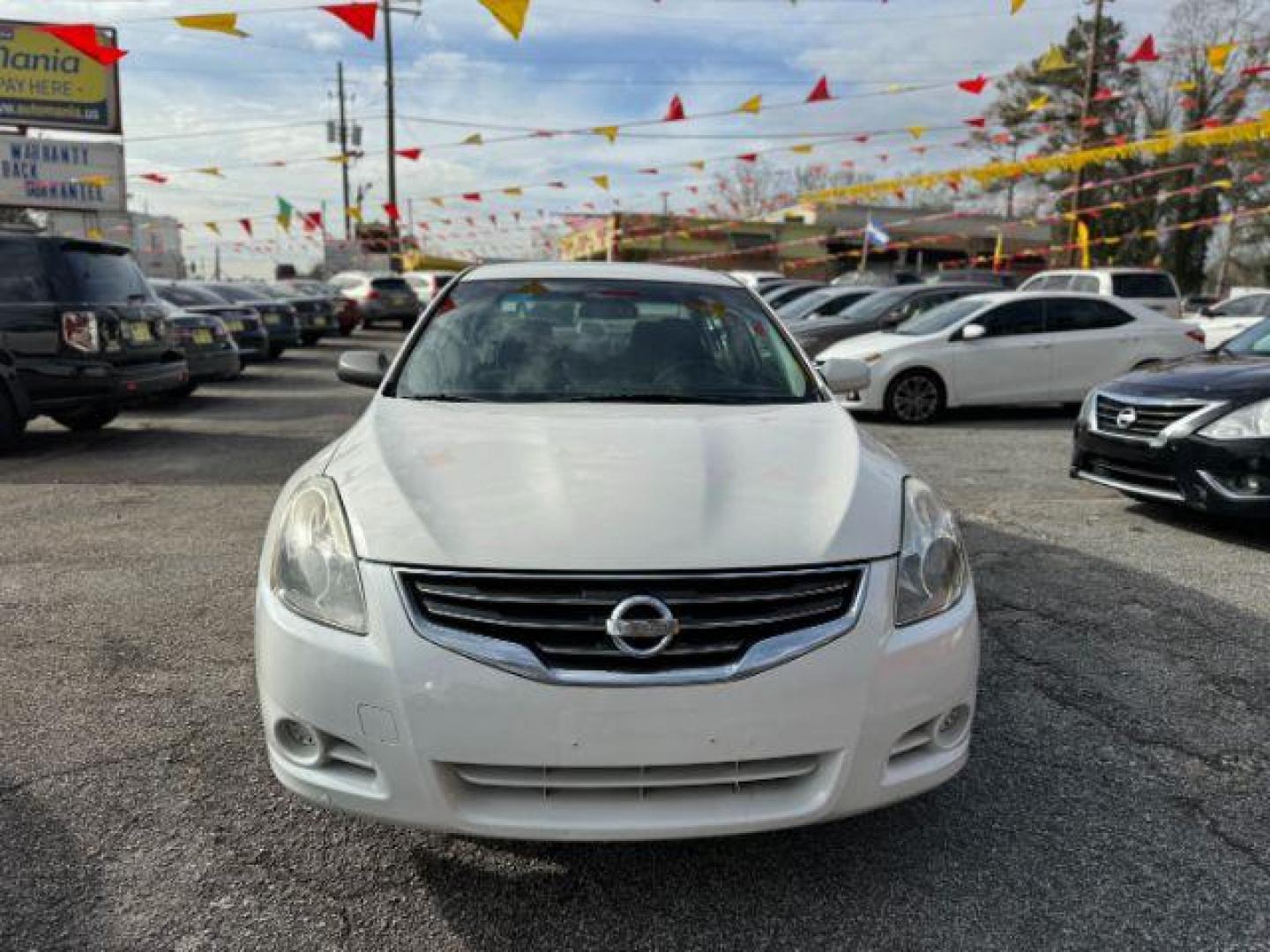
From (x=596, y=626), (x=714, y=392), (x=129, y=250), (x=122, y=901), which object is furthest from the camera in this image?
(x=129, y=250)

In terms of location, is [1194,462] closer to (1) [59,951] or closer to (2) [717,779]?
(2) [717,779]

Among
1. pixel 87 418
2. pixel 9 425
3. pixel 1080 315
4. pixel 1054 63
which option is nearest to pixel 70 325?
pixel 9 425

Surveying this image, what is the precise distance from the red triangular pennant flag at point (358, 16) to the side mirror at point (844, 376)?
287 inches

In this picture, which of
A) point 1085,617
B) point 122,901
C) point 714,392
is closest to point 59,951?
point 122,901

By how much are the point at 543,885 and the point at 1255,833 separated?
1899 millimetres

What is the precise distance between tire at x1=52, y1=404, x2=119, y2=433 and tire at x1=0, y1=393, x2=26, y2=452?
1.32 m

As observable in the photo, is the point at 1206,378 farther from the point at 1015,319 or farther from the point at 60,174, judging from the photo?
the point at 60,174

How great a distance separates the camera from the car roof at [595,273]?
4.05 meters

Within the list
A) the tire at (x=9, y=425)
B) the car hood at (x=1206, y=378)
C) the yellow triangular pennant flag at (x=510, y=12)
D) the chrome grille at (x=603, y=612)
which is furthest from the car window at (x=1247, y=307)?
the tire at (x=9, y=425)

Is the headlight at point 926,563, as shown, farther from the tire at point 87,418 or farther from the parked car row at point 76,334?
the tire at point 87,418

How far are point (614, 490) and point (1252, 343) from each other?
5.81m

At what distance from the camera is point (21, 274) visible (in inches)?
294

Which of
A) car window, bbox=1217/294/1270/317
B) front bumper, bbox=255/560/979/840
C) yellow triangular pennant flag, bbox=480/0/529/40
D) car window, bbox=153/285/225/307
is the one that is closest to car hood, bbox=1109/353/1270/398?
front bumper, bbox=255/560/979/840

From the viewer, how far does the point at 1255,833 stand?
98.7 inches
